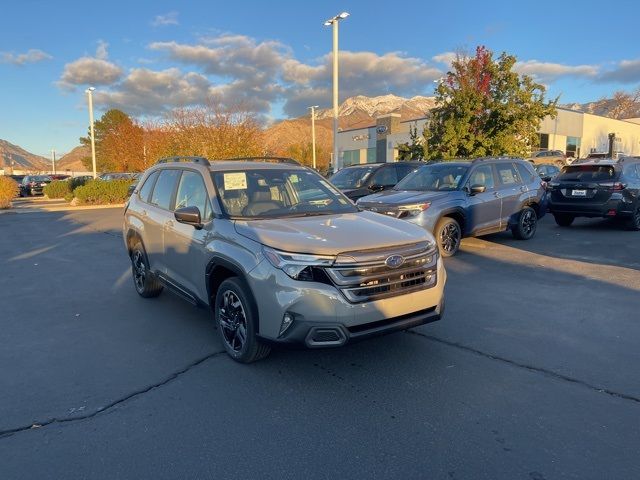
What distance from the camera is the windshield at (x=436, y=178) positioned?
9180 millimetres

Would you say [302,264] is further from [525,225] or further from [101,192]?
[101,192]

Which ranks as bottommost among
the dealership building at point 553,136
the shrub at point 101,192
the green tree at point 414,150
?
the shrub at point 101,192

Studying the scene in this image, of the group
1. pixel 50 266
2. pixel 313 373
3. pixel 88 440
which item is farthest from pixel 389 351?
pixel 50 266

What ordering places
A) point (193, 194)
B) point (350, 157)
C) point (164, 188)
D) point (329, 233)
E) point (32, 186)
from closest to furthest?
point (329, 233) → point (193, 194) → point (164, 188) → point (32, 186) → point (350, 157)

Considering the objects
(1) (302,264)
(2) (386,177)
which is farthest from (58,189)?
(1) (302,264)

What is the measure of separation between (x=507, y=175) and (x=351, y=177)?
14.2ft

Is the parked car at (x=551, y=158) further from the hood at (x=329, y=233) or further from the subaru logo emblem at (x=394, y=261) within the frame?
the subaru logo emblem at (x=394, y=261)

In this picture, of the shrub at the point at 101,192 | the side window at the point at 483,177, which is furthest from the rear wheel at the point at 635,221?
the shrub at the point at 101,192

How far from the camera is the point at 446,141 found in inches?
663

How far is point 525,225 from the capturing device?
10.3 m

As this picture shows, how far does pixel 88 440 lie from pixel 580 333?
4529mm

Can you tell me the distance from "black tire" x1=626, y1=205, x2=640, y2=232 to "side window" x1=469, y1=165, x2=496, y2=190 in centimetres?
424

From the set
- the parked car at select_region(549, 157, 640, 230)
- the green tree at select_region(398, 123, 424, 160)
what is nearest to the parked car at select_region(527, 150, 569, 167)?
the green tree at select_region(398, 123, 424, 160)

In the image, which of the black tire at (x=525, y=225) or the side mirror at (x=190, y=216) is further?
the black tire at (x=525, y=225)
